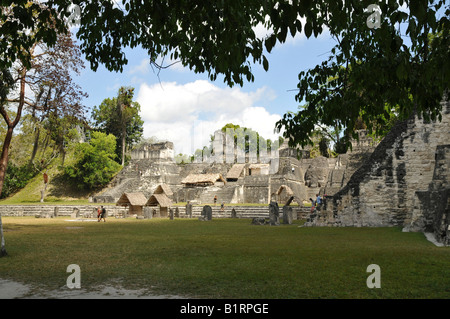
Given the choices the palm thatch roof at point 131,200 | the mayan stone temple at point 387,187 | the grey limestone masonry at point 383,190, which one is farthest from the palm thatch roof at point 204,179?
the palm thatch roof at point 131,200

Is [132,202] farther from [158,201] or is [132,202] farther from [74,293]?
[74,293]

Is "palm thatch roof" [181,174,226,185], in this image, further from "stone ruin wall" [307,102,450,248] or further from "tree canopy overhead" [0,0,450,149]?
"tree canopy overhead" [0,0,450,149]

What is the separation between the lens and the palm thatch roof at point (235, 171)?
45.6 m

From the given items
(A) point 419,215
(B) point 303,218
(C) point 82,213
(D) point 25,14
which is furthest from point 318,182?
(D) point 25,14

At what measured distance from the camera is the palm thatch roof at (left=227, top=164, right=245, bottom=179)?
4556cm

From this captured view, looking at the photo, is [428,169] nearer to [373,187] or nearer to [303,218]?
[373,187]

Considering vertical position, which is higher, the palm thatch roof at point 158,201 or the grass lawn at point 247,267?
the palm thatch roof at point 158,201

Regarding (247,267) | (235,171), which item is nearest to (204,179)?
(235,171)

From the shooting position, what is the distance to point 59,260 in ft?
24.7

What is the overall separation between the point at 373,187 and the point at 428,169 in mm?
2326

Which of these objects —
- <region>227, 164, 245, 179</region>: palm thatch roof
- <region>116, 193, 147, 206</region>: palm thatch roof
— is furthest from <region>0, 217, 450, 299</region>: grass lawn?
<region>227, 164, 245, 179</region>: palm thatch roof

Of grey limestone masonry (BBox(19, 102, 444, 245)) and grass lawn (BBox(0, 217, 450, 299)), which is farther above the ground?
grey limestone masonry (BBox(19, 102, 444, 245))

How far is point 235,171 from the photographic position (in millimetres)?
46469

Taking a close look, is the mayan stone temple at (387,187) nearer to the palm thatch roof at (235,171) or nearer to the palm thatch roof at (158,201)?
the palm thatch roof at (235,171)
